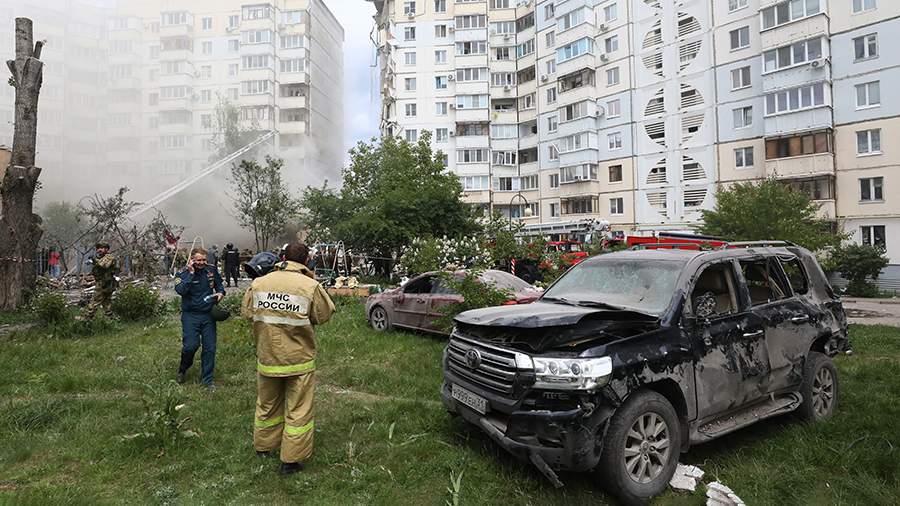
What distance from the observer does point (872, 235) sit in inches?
1044

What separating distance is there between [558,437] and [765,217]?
19859 mm

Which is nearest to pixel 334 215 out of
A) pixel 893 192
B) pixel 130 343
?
pixel 130 343

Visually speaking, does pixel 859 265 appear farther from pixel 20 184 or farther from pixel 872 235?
pixel 20 184

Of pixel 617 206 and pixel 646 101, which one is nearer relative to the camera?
pixel 646 101

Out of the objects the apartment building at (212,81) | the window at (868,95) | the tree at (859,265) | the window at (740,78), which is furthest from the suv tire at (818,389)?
the apartment building at (212,81)

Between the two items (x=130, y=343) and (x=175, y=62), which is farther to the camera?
(x=175, y=62)

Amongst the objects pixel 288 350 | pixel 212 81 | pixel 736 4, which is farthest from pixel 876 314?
pixel 212 81

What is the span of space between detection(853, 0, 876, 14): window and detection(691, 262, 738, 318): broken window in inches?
1281

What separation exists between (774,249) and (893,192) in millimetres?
28998

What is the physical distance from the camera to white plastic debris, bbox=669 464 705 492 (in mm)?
3623

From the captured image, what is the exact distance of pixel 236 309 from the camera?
1195cm

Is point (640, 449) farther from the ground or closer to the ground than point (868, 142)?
closer to the ground

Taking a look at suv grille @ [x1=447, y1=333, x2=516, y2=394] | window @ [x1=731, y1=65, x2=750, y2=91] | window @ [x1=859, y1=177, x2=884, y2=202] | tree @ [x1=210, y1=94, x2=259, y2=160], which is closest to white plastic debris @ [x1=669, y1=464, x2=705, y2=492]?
suv grille @ [x1=447, y1=333, x2=516, y2=394]

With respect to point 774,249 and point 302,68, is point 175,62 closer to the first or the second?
point 302,68
